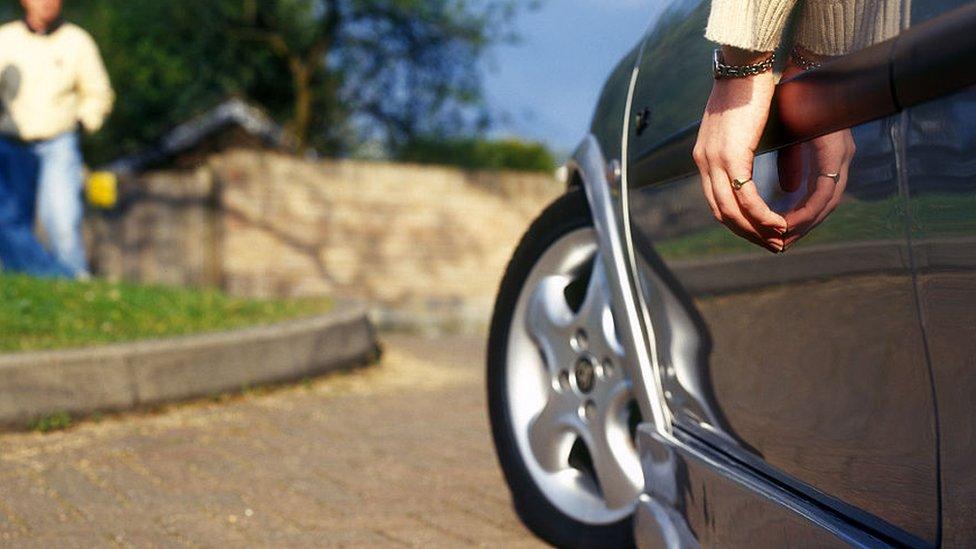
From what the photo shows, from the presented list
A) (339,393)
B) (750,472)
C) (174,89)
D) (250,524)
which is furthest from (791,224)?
(174,89)

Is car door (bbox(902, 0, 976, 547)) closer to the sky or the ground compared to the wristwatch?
closer to the ground

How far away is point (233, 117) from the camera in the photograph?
24.9 metres

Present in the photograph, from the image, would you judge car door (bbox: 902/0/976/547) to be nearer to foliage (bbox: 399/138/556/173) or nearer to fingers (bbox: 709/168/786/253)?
fingers (bbox: 709/168/786/253)

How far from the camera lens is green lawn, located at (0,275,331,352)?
5422 millimetres

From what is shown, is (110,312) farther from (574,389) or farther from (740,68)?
(740,68)

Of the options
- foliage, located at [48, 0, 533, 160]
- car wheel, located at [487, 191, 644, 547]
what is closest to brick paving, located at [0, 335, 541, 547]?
car wheel, located at [487, 191, 644, 547]

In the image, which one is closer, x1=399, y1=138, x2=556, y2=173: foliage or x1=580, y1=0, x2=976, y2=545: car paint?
x1=580, y1=0, x2=976, y2=545: car paint

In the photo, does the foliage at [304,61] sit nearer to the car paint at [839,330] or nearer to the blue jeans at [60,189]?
the blue jeans at [60,189]

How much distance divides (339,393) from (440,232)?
8.03 metres

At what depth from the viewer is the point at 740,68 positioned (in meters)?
1.71

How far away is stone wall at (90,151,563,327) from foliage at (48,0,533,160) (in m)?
6.41

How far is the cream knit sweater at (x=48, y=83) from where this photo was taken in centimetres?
789

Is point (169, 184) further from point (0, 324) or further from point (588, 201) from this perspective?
point (588, 201)

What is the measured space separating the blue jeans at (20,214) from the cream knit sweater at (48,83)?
187 mm
